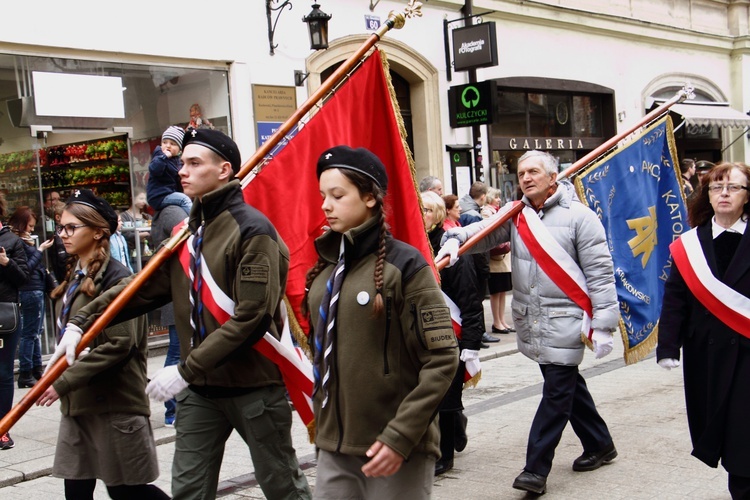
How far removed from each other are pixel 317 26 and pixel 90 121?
315 cm

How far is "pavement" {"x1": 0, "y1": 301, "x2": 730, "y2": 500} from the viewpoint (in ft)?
18.3

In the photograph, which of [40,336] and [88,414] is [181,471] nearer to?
[88,414]

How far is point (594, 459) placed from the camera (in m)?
5.91

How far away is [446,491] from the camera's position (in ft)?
18.5

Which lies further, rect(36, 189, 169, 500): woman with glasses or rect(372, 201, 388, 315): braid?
rect(36, 189, 169, 500): woman with glasses

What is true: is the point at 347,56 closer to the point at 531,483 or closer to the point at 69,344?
the point at 531,483

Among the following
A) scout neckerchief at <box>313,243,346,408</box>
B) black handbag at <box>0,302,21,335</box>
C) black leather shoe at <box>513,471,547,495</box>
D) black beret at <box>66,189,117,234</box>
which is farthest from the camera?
black handbag at <box>0,302,21,335</box>

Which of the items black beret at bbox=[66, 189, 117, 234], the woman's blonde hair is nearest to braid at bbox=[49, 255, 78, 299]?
the woman's blonde hair

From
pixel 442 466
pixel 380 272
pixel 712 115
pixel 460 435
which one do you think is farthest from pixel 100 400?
pixel 712 115

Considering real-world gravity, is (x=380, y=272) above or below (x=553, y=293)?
above

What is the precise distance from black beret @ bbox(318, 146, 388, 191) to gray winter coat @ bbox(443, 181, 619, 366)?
2300mm

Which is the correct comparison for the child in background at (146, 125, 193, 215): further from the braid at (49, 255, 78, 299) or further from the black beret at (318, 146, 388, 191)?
the black beret at (318, 146, 388, 191)

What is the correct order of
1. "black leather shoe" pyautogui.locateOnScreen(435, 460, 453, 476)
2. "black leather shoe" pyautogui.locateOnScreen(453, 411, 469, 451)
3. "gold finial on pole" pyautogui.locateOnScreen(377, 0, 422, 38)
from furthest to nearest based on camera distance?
"black leather shoe" pyautogui.locateOnScreen(453, 411, 469, 451) < "black leather shoe" pyautogui.locateOnScreen(435, 460, 453, 476) < "gold finial on pole" pyautogui.locateOnScreen(377, 0, 422, 38)

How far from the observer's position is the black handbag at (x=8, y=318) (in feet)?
23.9
